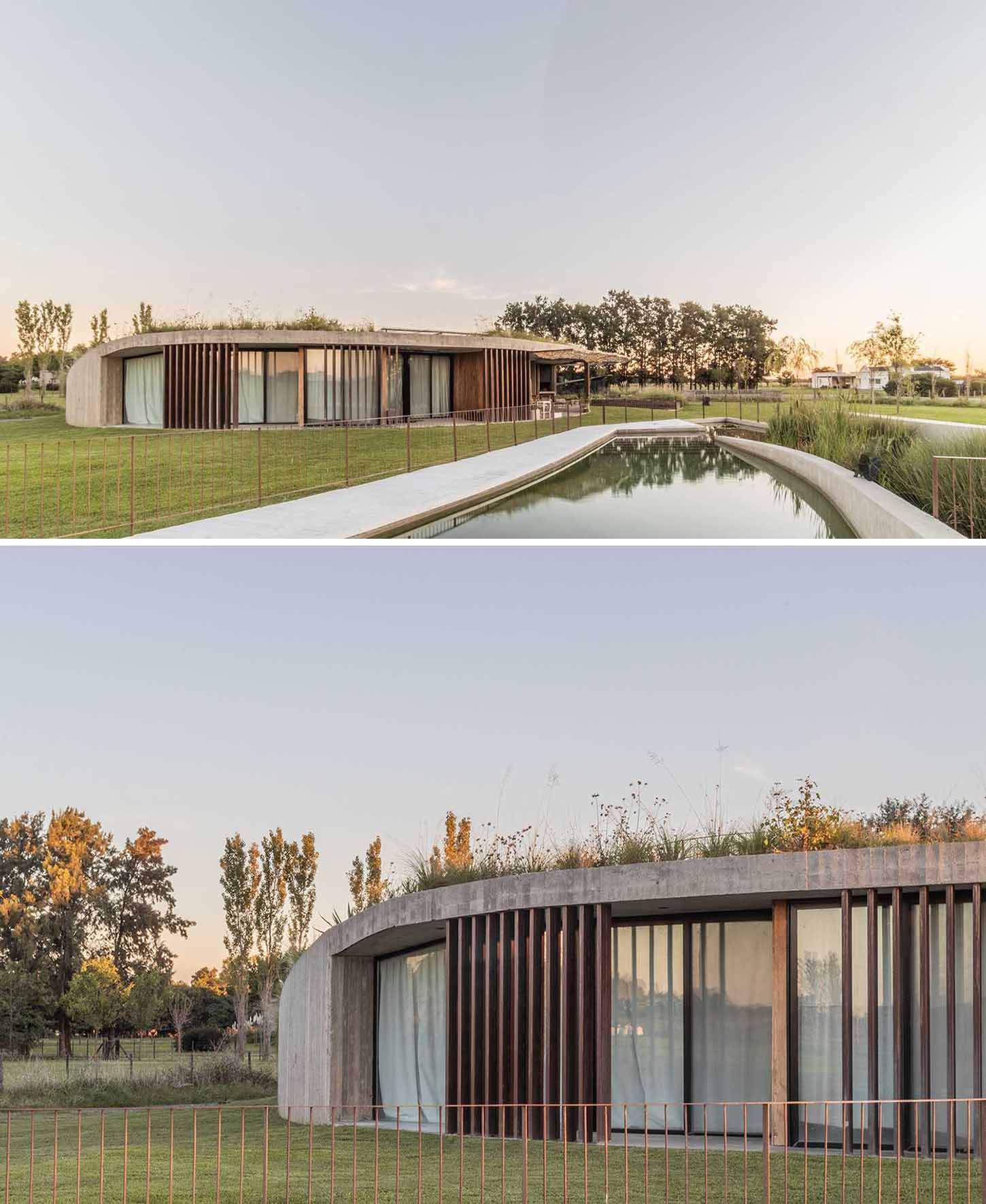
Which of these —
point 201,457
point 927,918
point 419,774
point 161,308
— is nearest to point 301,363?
point 161,308

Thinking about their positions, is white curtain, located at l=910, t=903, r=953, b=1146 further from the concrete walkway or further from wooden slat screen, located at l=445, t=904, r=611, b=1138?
the concrete walkway

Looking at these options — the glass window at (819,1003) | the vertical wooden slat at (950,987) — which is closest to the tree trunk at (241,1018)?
the glass window at (819,1003)

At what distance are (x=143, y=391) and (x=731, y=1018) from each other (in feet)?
78.6

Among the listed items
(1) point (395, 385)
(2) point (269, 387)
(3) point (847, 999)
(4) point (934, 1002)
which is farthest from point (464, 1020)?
(1) point (395, 385)

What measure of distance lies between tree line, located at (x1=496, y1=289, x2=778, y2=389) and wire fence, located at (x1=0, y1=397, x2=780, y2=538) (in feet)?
17.2

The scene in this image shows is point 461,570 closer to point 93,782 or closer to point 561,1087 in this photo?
point 93,782

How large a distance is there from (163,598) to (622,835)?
1042 inches

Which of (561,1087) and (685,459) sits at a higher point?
(685,459)

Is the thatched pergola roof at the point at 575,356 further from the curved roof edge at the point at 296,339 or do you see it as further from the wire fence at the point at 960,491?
the wire fence at the point at 960,491

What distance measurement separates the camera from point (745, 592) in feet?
110

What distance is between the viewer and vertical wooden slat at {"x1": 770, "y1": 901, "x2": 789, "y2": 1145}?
1053 cm

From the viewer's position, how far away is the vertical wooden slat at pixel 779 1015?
1053 centimetres

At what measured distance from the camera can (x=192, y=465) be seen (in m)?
22.8

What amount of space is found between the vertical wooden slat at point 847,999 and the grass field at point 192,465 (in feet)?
34.9
